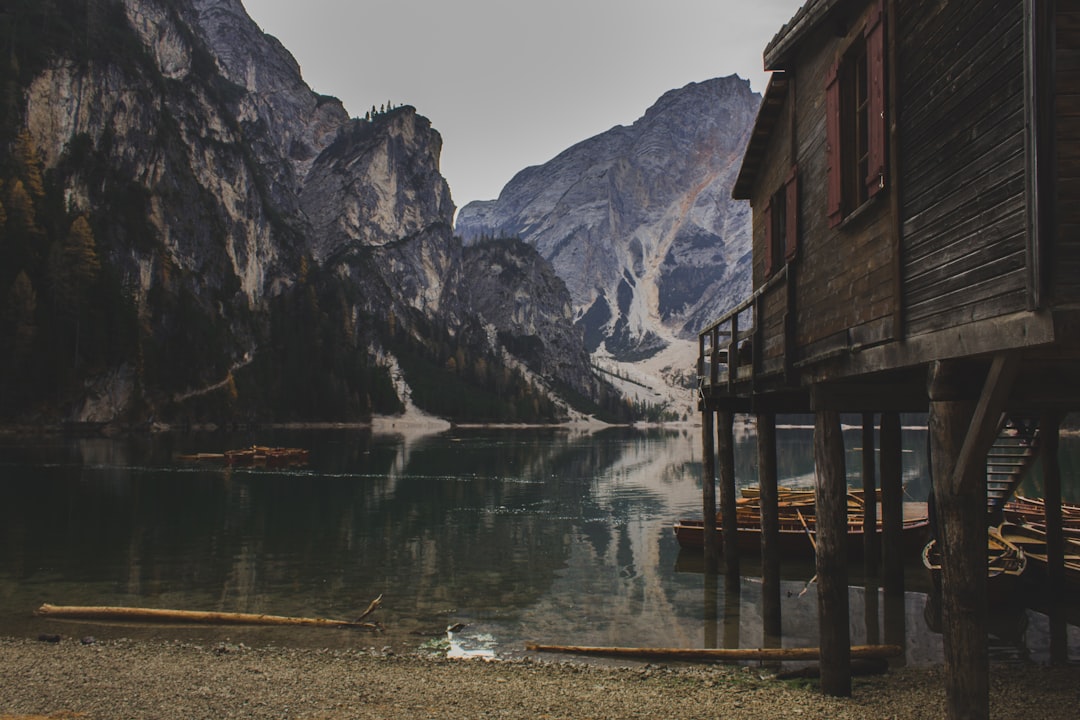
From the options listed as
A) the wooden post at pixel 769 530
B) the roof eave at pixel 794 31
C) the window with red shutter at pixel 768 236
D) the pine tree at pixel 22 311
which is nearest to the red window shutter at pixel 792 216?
the roof eave at pixel 794 31

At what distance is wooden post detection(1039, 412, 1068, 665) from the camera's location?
18.5m

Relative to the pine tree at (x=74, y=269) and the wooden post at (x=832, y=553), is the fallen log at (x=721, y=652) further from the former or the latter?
the pine tree at (x=74, y=269)

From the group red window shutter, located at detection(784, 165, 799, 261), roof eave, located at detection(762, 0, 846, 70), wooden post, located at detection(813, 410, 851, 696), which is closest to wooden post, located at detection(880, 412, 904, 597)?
red window shutter, located at detection(784, 165, 799, 261)

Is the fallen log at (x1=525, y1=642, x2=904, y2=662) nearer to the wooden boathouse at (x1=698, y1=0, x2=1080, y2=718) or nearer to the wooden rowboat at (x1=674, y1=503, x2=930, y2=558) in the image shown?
the wooden boathouse at (x1=698, y1=0, x2=1080, y2=718)

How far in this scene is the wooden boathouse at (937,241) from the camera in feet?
24.1

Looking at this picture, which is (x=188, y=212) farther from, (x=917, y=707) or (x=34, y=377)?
(x=917, y=707)

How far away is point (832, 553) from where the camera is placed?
1242cm

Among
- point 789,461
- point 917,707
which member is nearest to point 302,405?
point 789,461

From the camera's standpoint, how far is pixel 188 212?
17838 cm

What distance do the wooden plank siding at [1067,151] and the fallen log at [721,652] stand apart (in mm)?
9360

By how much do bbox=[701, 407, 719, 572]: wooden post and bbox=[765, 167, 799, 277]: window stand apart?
7.27 metres

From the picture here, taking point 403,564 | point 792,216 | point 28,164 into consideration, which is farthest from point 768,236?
point 28,164

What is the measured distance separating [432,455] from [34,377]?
59.5 meters

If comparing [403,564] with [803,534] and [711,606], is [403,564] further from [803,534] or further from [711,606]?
[803,534]
